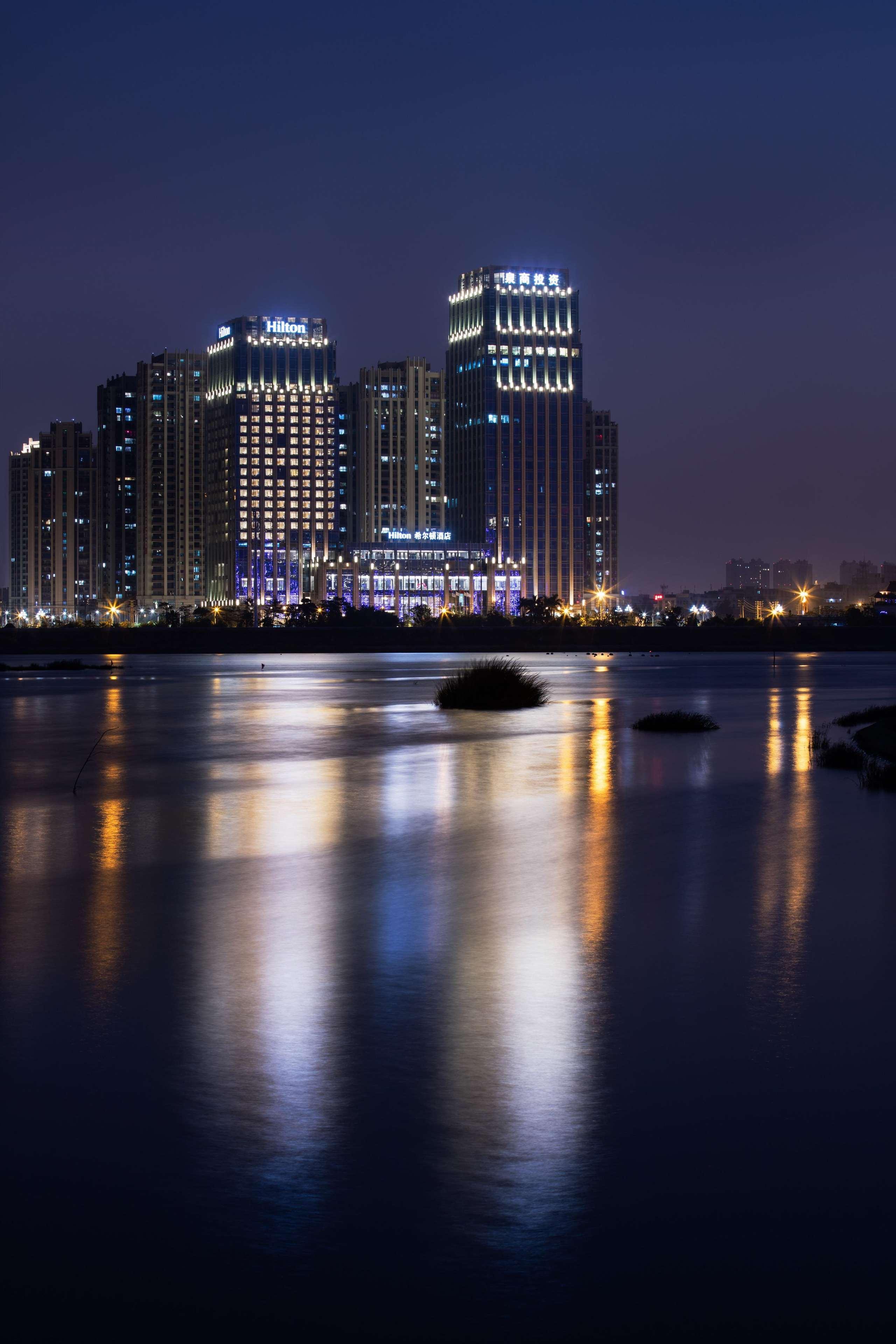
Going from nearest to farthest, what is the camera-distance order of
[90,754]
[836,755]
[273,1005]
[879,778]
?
1. [273,1005]
2. [879,778]
3. [836,755]
4. [90,754]

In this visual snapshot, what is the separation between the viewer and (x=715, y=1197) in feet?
24.4

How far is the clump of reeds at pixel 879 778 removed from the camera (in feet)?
92.4

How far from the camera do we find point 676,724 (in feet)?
149

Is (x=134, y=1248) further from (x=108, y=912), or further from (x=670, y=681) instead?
(x=670, y=681)

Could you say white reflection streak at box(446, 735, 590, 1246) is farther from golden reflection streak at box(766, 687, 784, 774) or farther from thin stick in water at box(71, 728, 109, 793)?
golden reflection streak at box(766, 687, 784, 774)

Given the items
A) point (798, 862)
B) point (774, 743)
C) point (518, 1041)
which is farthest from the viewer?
point (774, 743)

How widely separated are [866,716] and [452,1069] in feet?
130

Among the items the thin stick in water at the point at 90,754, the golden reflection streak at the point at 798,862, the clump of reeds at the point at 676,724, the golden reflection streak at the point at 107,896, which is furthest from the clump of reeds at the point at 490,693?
the golden reflection streak at the point at 107,896

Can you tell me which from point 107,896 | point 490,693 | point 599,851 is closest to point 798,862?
point 599,851

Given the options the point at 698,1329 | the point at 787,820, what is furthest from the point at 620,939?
the point at 787,820

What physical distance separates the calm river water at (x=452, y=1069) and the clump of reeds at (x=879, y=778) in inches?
148

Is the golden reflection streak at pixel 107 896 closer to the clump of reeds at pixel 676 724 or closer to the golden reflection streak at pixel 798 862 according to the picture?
the golden reflection streak at pixel 798 862

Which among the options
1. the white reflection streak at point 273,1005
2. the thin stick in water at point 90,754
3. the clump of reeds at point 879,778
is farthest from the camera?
the thin stick in water at point 90,754

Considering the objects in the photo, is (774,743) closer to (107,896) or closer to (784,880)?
(784,880)
